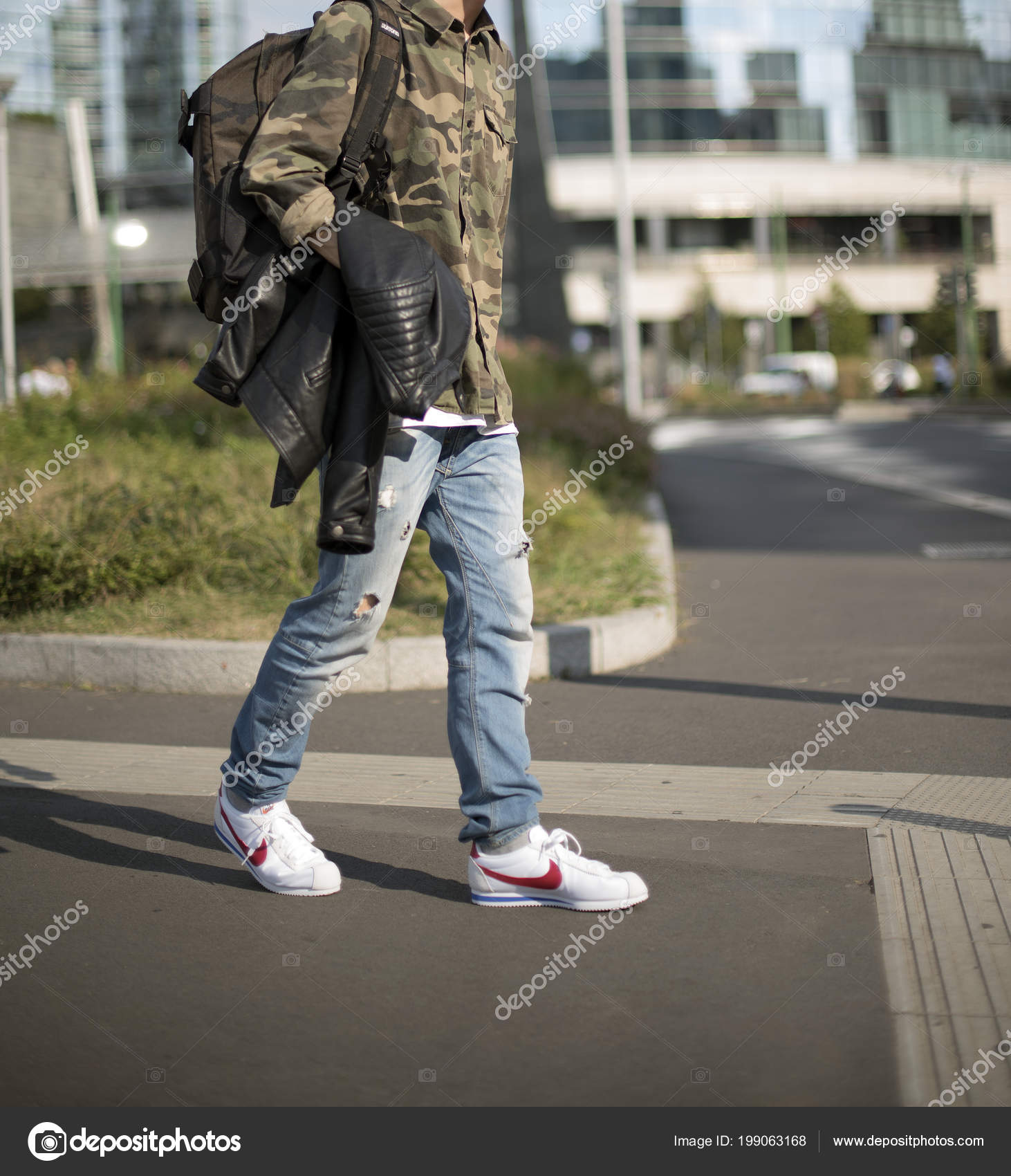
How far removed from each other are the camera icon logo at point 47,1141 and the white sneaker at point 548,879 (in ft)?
3.90

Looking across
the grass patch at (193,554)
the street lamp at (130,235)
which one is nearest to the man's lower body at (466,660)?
the grass patch at (193,554)

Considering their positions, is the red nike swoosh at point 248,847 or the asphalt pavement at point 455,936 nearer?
the asphalt pavement at point 455,936

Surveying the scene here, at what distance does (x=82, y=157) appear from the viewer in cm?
3219

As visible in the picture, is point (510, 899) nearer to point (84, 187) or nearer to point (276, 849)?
point (276, 849)

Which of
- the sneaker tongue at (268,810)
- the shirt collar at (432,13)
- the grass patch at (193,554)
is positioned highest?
the shirt collar at (432,13)

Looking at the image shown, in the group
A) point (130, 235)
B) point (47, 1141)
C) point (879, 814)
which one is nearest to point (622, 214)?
point (130, 235)

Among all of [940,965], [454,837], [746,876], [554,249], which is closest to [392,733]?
[454,837]

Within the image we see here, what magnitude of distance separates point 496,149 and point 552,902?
5.62 feet

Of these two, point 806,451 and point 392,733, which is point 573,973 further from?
point 806,451

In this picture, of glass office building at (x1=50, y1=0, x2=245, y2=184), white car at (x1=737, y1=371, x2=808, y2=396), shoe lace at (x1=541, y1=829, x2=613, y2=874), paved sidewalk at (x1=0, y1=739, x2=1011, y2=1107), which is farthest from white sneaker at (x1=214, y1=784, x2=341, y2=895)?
glass office building at (x1=50, y1=0, x2=245, y2=184)

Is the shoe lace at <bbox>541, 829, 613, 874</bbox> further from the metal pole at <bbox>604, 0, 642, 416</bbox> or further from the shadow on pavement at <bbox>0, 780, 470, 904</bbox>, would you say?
the metal pole at <bbox>604, 0, 642, 416</bbox>

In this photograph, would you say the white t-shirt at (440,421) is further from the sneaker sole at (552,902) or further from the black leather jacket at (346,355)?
the sneaker sole at (552,902)

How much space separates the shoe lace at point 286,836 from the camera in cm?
330

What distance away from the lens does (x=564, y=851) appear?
10.6ft
